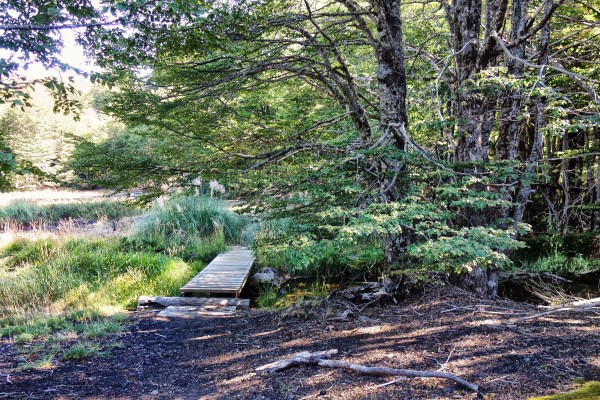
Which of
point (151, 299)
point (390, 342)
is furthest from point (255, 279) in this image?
point (390, 342)

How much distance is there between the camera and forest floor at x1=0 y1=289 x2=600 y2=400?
2389 millimetres

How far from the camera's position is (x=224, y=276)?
7.10m

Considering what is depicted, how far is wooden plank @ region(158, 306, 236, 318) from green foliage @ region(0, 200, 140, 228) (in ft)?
30.3

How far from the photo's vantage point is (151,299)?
6129 millimetres

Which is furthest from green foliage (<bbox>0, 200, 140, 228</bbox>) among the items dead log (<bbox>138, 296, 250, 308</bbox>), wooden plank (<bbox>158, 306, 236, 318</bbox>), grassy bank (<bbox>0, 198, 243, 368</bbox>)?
wooden plank (<bbox>158, 306, 236, 318</bbox>)

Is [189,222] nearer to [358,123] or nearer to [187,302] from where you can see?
[187,302]

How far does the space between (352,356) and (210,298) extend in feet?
12.6

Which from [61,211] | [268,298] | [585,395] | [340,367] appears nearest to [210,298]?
[268,298]

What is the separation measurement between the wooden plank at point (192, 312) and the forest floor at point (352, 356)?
0.87 metres

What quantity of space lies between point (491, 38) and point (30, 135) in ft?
102

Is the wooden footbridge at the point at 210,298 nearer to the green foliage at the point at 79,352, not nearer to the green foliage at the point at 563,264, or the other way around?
the green foliage at the point at 79,352

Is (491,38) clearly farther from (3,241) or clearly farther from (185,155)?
(3,241)

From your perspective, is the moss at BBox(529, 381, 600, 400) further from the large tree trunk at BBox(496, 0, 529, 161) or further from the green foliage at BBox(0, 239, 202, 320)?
the green foliage at BBox(0, 239, 202, 320)

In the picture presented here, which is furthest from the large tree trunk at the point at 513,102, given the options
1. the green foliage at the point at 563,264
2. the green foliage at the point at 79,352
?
the green foliage at the point at 79,352
